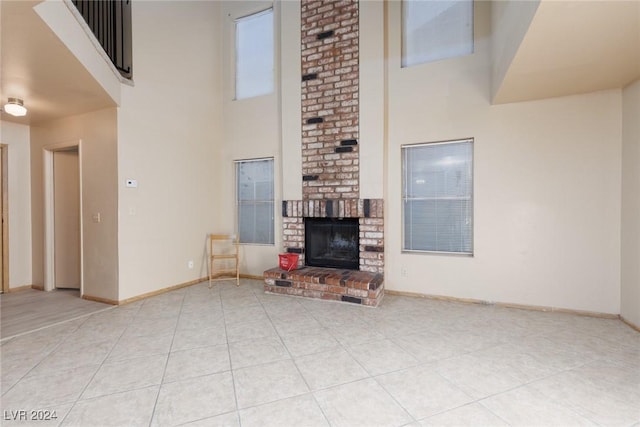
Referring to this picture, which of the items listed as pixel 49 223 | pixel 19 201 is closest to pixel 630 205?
pixel 49 223

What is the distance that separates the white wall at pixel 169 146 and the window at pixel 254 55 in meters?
0.35

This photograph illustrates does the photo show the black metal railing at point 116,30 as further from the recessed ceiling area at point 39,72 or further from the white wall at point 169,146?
the recessed ceiling area at point 39,72

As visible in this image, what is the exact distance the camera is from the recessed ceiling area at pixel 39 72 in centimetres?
201

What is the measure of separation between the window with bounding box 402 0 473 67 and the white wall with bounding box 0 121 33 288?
523 centimetres

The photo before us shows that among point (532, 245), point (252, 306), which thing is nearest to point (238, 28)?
point (252, 306)

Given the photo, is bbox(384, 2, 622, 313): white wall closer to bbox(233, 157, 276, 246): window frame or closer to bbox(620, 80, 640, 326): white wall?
bbox(620, 80, 640, 326): white wall

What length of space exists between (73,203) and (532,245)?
5749 millimetres

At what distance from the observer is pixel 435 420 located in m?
1.46

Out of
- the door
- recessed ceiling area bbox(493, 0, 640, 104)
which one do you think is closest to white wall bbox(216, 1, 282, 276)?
→ the door

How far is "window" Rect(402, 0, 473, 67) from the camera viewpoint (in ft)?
10.9

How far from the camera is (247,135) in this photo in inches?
177

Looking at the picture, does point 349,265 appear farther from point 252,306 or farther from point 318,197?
point 252,306

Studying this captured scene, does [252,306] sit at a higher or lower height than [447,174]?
lower

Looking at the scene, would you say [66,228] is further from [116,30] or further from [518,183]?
[518,183]
